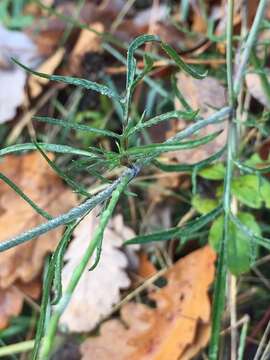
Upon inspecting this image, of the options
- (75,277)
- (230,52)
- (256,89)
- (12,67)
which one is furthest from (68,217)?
(12,67)

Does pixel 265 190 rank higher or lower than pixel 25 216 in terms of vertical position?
higher

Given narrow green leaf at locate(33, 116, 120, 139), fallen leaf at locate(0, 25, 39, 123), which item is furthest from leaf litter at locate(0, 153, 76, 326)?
narrow green leaf at locate(33, 116, 120, 139)

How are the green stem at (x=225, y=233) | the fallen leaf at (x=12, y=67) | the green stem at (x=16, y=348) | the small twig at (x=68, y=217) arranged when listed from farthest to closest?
the fallen leaf at (x=12, y=67)
the green stem at (x=16, y=348)
the green stem at (x=225, y=233)
the small twig at (x=68, y=217)

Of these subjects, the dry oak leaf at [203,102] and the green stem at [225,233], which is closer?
the green stem at [225,233]

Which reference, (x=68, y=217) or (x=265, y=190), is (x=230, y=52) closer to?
(x=265, y=190)

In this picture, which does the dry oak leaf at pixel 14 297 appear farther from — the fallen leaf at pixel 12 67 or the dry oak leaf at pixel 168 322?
the fallen leaf at pixel 12 67

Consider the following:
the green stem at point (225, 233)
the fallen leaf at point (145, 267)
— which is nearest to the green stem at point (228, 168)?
the green stem at point (225, 233)
